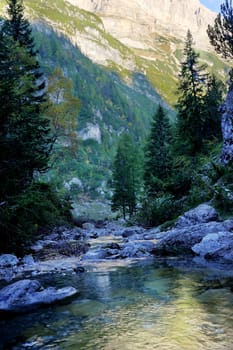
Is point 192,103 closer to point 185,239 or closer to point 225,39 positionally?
point 225,39

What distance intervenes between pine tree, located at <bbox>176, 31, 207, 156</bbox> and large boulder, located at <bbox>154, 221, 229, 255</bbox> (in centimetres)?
2230

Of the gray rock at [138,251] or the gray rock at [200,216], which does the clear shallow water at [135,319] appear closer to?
the gray rock at [138,251]

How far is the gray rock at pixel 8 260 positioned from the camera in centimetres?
1302

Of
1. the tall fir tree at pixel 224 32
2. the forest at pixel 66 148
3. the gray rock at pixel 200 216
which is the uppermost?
the tall fir tree at pixel 224 32

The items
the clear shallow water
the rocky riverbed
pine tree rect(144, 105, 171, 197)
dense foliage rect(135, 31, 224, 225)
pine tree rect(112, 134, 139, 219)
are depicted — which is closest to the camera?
the clear shallow water

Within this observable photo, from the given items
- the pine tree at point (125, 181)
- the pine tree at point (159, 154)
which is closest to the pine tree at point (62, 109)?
the pine tree at point (159, 154)

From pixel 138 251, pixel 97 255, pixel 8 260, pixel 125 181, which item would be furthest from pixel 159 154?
pixel 8 260

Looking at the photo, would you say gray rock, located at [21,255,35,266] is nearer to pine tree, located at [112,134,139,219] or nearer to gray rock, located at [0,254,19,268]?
gray rock, located at [0,254,19,268]

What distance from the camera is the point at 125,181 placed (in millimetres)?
45156

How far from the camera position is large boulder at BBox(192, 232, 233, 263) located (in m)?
12.3

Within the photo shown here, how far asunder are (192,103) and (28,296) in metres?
30.8

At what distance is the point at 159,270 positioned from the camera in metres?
11.6

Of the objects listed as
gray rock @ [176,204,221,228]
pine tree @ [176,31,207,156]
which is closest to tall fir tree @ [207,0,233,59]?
pine tree @ [176,31,207,156]

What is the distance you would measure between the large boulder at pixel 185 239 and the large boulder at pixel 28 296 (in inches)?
241
